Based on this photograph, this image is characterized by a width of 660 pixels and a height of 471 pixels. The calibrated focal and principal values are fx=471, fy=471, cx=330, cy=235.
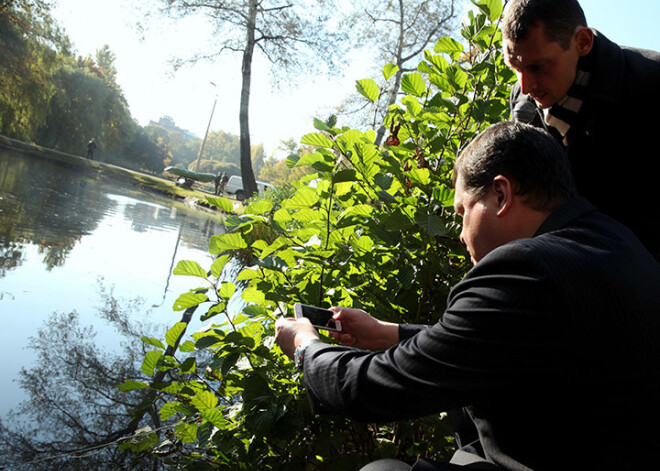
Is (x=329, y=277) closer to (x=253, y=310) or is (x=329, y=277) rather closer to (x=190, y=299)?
(x=253, y=310)

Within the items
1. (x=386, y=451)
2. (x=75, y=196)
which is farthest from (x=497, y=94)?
(x=75, y=196)

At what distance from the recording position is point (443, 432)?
1651mm

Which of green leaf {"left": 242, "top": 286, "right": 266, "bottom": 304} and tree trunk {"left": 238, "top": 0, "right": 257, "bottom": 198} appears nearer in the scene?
green leaf {"left": 242, "top": 286, "right": 266, "bottom": 304}

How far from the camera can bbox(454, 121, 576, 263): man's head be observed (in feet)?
3.89

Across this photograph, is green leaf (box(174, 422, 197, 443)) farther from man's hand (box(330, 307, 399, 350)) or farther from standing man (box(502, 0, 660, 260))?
standing man (box(502, 0, 660, 260))

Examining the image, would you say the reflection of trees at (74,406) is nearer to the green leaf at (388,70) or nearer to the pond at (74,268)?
the pond at (74,268)

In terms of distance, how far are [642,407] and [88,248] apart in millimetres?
6812

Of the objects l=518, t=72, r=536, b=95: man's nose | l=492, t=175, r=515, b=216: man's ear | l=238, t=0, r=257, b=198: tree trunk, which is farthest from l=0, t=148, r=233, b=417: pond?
l=238, t=0, r=257, b=198: tree trunk

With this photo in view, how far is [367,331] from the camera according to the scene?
1.62 m

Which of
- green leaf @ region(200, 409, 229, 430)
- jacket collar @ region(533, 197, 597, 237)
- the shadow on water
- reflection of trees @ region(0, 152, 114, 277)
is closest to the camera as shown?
jacket collar @ region(533, 197, 597, 237)

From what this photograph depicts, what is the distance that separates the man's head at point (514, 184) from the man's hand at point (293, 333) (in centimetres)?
53

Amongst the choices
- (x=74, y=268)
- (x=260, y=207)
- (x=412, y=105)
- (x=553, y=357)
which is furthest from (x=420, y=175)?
(x=74, y=268)

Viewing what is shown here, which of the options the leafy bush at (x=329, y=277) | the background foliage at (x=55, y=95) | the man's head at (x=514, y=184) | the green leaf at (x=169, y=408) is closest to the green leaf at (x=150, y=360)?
the leafy bush at (x=329, y=277)

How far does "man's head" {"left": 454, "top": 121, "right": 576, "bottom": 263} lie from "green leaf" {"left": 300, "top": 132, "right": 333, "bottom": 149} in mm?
607
